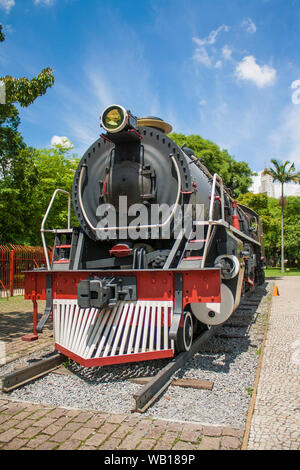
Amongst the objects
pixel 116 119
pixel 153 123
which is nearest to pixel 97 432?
pixel 116 119

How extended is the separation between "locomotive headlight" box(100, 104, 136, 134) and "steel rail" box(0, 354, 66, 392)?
9.98ft

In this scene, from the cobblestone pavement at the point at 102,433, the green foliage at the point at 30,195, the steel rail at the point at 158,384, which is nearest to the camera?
the cobblestone pavement at the point at 102,433

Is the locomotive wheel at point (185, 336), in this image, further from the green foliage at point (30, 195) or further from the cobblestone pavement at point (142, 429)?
the green foliage at point (30, 195)

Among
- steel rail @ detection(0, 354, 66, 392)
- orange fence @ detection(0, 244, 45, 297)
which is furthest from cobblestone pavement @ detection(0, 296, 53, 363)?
orange fence @ detection(0, 244, 45, 297)

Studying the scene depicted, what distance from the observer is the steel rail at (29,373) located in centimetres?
382

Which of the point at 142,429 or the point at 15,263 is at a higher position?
the point at 15,263

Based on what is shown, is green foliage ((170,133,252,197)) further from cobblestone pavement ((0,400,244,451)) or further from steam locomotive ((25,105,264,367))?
cobblestone pavement ((0,400,244,451))

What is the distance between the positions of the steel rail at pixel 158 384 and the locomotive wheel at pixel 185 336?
79 millimetres

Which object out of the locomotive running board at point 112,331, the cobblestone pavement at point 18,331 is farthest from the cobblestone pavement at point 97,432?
the cobblestone pavement at point 18,331

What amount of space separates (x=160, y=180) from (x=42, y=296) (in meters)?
2.27

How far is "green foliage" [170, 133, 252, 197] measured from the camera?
2514 centimetres

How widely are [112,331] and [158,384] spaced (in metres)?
0.88

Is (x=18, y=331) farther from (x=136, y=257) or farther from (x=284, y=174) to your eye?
(x=284, y=174)

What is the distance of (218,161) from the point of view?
26.8 m
